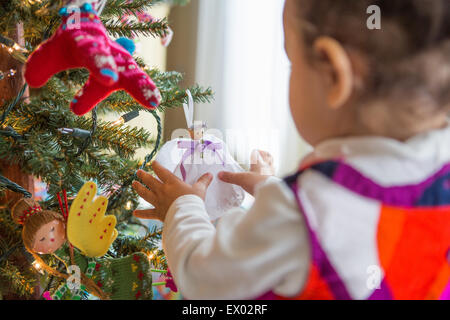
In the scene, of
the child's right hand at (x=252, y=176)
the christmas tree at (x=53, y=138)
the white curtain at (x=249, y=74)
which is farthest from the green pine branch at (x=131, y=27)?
the white curtain at (x=249, y=74)

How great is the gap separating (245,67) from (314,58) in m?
1.31

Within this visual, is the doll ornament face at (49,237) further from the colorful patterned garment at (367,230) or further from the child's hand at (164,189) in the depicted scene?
the colorful patterned garment at (367,230)

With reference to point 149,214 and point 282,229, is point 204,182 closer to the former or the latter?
point 149,214

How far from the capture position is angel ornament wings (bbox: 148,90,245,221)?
56 cm

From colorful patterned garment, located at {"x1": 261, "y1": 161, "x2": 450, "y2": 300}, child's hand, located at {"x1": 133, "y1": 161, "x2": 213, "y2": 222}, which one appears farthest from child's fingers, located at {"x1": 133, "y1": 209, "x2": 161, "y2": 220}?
colorful patterned garment, located at {"x1": 261, "y1": 161, "x2": 450, "y2": 300}

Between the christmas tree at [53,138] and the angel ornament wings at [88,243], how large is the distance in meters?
0.04

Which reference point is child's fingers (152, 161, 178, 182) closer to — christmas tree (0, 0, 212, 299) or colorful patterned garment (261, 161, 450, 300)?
christmas tree (0, 0, 212, 299)

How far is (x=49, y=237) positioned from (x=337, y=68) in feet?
1.24

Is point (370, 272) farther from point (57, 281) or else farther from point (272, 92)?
point (272, 92)

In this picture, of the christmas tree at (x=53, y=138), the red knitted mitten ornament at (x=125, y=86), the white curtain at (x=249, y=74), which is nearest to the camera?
the red knitted mitten ornament at (x=125, y=86)

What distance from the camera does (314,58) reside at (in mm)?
389

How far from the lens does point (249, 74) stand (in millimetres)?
1672

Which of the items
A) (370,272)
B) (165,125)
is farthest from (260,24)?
(370,272)

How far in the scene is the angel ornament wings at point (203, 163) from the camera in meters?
0.56
